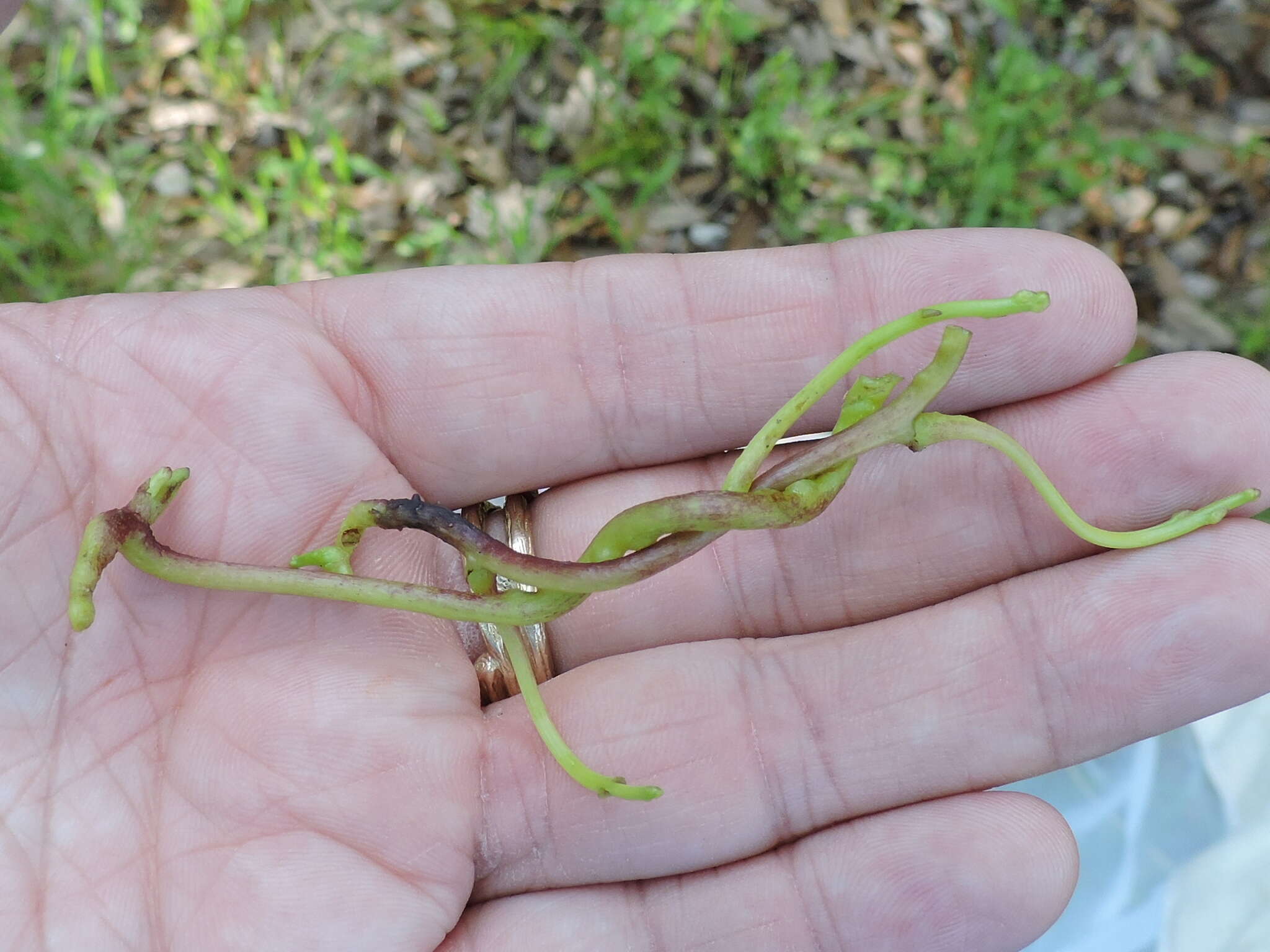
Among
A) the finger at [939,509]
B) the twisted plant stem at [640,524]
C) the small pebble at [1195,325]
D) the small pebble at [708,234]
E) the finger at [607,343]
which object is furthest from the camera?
the small pebble at [708,234]

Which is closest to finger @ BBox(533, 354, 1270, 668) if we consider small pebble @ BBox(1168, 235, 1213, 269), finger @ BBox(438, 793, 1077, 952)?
finger @ BBox(438, 793, 1077, 952)

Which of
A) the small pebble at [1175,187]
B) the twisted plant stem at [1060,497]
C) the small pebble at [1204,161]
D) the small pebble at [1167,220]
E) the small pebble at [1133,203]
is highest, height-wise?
the twisted plant stem at [1060,497]

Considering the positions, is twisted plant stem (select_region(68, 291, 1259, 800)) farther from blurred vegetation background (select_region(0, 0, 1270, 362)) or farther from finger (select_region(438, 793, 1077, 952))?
blurred vegetation background (select_region(0, 0, 1270, 362))

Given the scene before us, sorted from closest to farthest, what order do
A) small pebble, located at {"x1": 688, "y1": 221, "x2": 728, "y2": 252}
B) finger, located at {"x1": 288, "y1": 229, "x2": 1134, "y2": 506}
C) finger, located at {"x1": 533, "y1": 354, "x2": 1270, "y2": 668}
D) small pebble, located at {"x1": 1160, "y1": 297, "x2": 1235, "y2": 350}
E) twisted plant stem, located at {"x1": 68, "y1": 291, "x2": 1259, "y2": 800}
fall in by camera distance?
1. twisted plant stem, located at {"x1": 68, "y1": 291, "x2": 1259, "y2": 800}
2. finger, located at {"x1": 533, "y1": 354, "x2": 1270, "y2": 668}
3. finger, located at {"x1": 288, "y1": 229, "x2": 1134, "y2": 506}
4. small pebble, located at {"x1": 1160, "y1": 297, "x2": 1235, "y2": 350}
5. small pebble, located at {"x1": 688, "y1": 221, "x2": 728, "y2": 252}

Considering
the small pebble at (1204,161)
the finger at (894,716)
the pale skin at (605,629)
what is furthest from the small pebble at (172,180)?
the small pebble at (1204,161)

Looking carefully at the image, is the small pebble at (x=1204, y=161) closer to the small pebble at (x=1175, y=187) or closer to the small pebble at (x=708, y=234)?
the small pebble at (x=1175, y=187)

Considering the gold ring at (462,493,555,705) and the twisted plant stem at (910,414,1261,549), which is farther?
the gold ring at (462,493,555,705)
